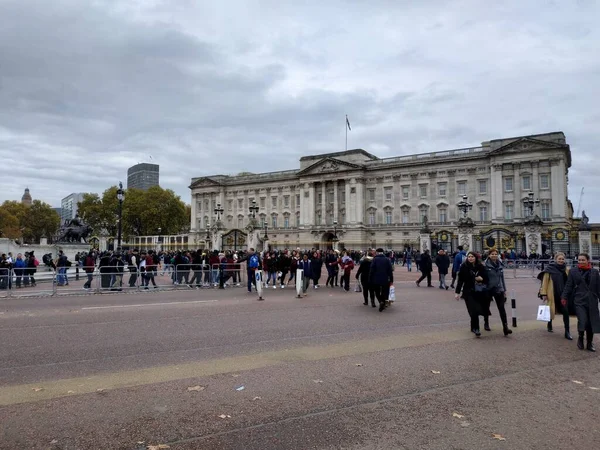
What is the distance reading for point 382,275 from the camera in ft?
42.7

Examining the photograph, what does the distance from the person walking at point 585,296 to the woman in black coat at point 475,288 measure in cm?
156

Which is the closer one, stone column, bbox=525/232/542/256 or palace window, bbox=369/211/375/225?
stone column, bbox=525/232/542/256

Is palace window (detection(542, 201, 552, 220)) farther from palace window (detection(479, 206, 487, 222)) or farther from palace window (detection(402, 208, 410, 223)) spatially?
palace window (detection(402, 208, 410, 223))

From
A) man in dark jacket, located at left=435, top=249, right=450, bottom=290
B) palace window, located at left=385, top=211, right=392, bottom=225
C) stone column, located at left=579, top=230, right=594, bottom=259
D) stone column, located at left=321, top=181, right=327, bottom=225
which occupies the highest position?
stone column, located at left=321, top=181, right=327, bottom=225

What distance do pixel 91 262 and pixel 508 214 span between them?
5974cm

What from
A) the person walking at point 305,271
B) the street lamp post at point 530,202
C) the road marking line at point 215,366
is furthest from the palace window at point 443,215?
the road marking line at point 215,366

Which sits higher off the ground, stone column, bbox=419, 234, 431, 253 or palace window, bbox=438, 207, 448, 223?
palace window, bbox=438, 207, 448, 223

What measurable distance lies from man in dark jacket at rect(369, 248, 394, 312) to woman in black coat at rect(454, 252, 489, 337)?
320 cm

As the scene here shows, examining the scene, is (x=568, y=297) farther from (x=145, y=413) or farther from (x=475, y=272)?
(x=145, y=413)

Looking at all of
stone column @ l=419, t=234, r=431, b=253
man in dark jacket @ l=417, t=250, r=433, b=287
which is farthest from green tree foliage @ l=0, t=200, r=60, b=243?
man in dark jacket @ l=417, t=250, r=433, b=287

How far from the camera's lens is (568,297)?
8969 millimetres

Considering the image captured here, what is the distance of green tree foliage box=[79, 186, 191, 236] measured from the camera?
85.4 meters

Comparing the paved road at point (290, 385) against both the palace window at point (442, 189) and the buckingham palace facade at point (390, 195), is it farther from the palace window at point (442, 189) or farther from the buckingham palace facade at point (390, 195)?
the palace window at point (442, 189)

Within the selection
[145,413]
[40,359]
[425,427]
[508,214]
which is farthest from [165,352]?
[508,214]
